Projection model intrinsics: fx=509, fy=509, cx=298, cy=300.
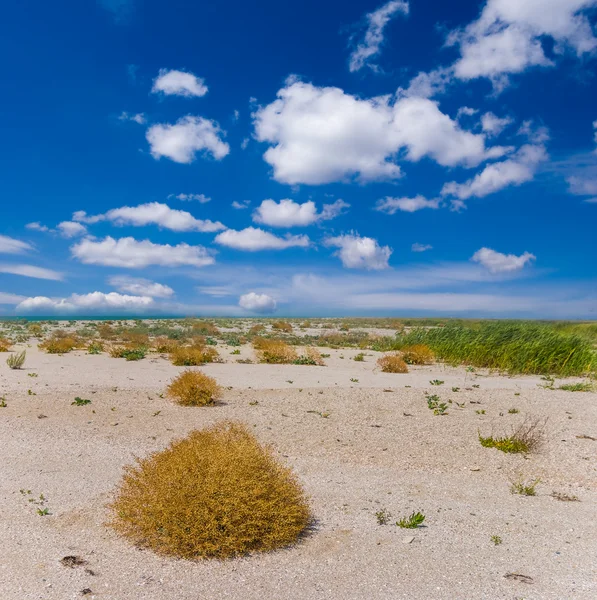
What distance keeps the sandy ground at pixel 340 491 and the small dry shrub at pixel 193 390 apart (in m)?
0.31

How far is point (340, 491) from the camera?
691 centimetres

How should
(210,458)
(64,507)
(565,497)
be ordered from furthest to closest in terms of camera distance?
(565,497), (64,507), (210,458)

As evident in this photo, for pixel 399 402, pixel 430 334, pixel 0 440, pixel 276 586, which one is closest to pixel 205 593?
pixel 276 586

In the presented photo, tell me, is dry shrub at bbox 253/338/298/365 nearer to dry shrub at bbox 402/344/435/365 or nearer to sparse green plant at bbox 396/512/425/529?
dry shrub at bbox 402/344/435/365

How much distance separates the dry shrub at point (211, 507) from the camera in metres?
4.74

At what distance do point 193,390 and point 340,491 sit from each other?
593 cm

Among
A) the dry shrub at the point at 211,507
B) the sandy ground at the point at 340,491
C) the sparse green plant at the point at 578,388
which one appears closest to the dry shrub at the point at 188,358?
the sandy ground at the point at 340,491

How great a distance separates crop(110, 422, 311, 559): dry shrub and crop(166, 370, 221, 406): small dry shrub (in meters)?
6.44

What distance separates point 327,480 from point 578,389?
11.0 meters

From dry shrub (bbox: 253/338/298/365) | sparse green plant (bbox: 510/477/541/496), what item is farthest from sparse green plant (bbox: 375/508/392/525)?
dry shrub (bbox: 253/338/298/365)

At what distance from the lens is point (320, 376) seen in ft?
56.8

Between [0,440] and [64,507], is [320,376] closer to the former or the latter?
[0,440]

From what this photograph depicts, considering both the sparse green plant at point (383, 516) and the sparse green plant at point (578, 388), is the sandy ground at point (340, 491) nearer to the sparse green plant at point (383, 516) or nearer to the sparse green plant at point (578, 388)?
the sparse green plant at point (383, 516)

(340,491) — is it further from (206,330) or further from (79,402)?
(206,330)
